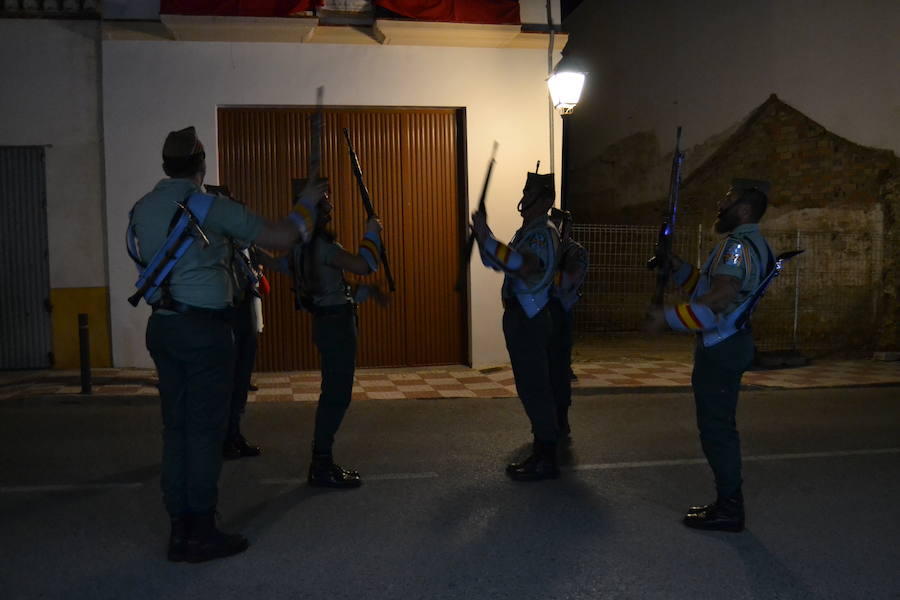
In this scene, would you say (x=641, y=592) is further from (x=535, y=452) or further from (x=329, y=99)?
(x=329, y=99)

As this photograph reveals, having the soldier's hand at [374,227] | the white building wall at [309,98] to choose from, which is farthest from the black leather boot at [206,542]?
the white building wall at [309,98]

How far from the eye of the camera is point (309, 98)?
10266 millimetres

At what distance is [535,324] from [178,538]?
8.21 ft

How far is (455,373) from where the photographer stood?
407 inches

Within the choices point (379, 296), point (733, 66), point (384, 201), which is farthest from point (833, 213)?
point (379, 296)

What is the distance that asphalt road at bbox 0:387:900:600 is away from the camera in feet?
12.1

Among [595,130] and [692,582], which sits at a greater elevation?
[595,130]

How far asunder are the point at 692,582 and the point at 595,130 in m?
13.9

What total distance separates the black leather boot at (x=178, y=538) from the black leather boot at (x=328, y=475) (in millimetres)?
1307

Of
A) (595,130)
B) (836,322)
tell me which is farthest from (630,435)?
(595,130)

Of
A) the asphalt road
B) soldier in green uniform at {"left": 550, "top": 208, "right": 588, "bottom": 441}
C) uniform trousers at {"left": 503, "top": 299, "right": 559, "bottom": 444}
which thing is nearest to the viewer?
the asphalt road

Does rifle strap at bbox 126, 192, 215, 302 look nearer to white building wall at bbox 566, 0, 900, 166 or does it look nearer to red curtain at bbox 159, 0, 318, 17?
red curtain at bbox 159, 0, 318, 17

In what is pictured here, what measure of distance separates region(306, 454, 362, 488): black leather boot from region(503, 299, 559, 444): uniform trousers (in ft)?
3.96

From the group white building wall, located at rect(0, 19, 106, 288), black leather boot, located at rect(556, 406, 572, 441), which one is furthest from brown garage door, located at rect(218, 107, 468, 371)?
black leather boot, located at rect(556, 406, 572, 441)
